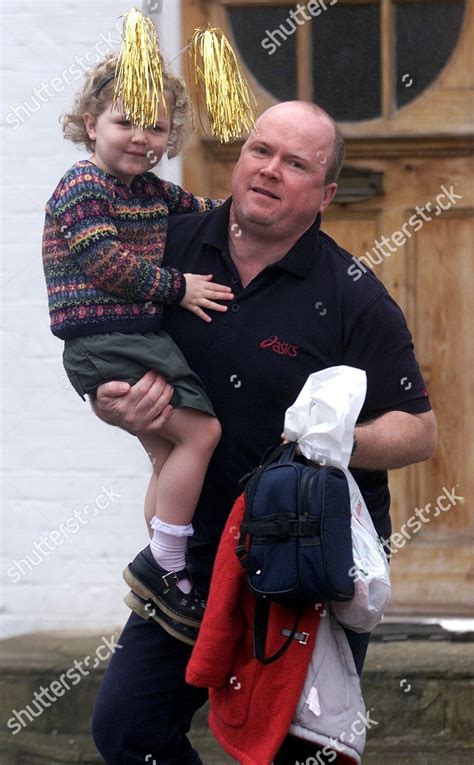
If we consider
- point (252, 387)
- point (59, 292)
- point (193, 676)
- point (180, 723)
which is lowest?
point (180, 723)

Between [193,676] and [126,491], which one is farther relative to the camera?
[126,491]

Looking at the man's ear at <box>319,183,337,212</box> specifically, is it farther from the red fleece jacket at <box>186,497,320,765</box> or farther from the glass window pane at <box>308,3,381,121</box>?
the glass window pane at <box>308,3,381,121</box>

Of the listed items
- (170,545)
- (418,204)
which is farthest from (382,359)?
(418,204)

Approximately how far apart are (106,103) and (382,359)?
3.20 ft

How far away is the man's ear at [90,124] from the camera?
3920mm

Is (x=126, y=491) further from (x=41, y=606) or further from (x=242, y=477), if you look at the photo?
(x=242, y=477)

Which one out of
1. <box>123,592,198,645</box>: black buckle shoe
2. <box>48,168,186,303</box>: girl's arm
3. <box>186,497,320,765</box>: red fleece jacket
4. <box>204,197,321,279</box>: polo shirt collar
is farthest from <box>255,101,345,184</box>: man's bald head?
<box>123,592,198,645</box>: black buckle shoe

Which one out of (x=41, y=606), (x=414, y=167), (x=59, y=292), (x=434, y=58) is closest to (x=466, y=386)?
(x=414, y=167)

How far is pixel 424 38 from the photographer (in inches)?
218

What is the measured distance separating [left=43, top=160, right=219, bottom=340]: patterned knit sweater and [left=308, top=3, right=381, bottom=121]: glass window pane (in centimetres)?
181

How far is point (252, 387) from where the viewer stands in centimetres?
384

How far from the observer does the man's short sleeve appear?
382cm

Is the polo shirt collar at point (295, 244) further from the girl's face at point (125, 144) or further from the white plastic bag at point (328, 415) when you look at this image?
the white plastic bag at point (328, 415)

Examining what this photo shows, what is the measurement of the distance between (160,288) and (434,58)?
86.0 inches
